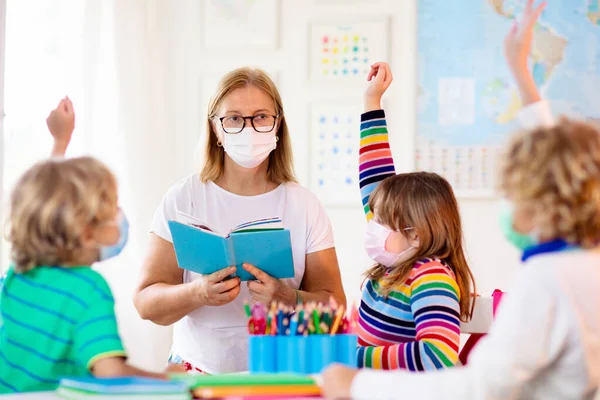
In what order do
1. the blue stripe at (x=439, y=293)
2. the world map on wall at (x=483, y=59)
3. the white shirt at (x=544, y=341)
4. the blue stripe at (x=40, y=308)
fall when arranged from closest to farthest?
1. the white shirt at (x=544, y=341)
2. the blue stripe at (x=40, y=308)
3. the blue stripe at (x=439, y=293)
4. the world map on wall at (x=483, y=59)

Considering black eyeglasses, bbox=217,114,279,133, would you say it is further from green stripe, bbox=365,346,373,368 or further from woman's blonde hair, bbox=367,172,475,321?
green stripe, bbox=365,346,373,368

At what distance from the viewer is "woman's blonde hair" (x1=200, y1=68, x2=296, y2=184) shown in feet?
6.19

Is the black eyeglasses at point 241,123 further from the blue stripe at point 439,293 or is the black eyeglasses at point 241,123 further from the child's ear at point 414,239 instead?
the blue stripe at point 439,293

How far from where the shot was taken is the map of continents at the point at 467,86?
3.21 m

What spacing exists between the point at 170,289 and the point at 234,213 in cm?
27

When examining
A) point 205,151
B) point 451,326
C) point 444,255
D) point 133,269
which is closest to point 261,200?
point 205,151

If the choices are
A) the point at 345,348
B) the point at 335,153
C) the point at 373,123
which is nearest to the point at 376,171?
the point at 373,123

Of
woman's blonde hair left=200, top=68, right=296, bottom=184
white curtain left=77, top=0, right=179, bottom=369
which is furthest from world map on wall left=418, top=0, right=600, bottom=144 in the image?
woman's blonde hair left=200, top=68, right=296, bottom=184

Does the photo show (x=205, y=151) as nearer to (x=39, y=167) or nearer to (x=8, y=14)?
(x=39, y=167)

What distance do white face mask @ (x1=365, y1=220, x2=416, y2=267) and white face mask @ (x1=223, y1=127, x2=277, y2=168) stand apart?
420 millimetres

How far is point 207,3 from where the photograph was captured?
349cm

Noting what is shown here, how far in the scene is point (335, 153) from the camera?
3.36m

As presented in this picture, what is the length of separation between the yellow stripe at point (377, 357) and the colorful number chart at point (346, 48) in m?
2.05

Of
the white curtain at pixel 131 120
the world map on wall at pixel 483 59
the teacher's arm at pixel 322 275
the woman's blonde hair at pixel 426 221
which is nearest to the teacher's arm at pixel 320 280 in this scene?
the teacher's arm at pixel 322 275
